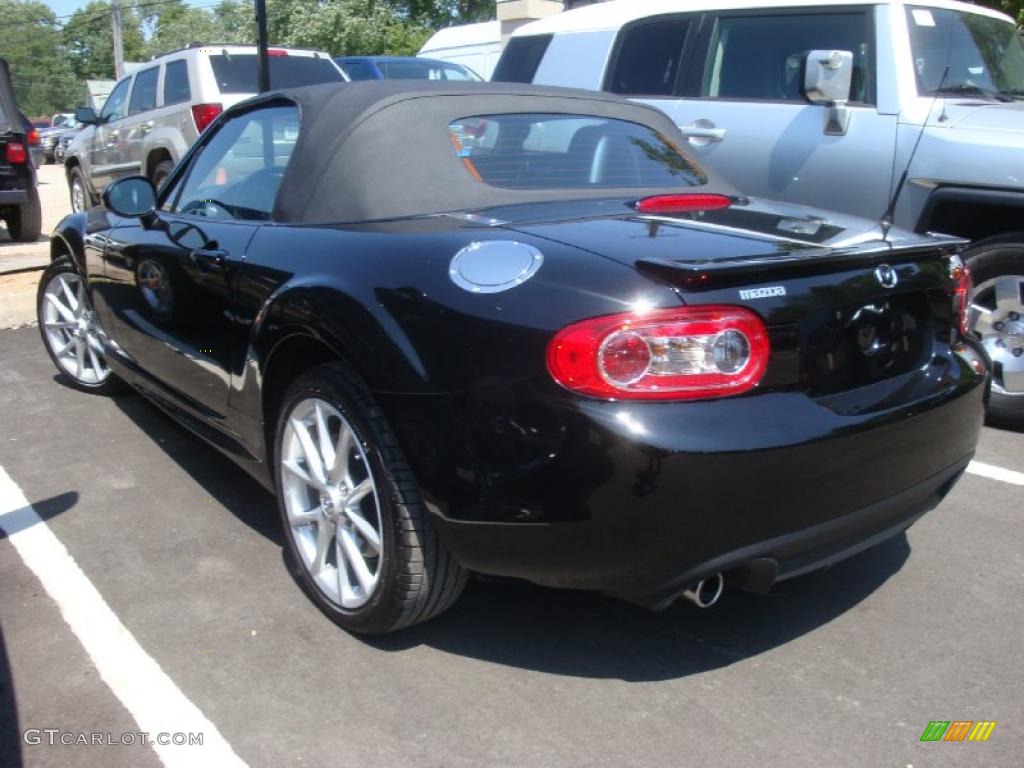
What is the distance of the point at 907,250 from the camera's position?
8.96 feet

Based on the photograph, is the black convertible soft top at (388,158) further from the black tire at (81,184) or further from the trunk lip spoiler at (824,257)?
the black tire at (81,184)

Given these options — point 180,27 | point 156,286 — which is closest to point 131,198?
point 156,286

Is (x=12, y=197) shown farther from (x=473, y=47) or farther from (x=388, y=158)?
(x=388, y=158)

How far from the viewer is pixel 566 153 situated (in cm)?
351

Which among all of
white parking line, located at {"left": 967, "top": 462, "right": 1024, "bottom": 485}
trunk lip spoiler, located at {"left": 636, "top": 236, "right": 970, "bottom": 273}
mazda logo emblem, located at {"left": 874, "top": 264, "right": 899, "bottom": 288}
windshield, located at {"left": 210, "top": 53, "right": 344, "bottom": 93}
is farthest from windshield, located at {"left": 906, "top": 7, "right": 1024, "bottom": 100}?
windshield, located at {"left": 210, "top": 53, "right": 344, "bottom": 93}

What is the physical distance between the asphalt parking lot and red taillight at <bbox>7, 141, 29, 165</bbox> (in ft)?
26.1

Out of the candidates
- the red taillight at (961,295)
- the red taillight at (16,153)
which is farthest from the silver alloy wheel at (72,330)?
the red taillight at (16,153)

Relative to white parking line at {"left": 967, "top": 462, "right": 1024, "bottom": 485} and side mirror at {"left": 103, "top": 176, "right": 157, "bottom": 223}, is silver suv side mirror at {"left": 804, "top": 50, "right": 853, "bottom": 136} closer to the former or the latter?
white parking line at {"left": 967, "top": 462, "right": 1024, "bottom": 485}

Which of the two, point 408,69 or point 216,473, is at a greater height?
point 408,69

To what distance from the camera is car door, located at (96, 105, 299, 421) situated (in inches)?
136

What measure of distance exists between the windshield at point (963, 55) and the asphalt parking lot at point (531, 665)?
8.63ft

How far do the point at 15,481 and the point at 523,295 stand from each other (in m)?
2.87

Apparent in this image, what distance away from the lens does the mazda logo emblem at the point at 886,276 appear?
2.65 meters

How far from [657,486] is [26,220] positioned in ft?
34.3
